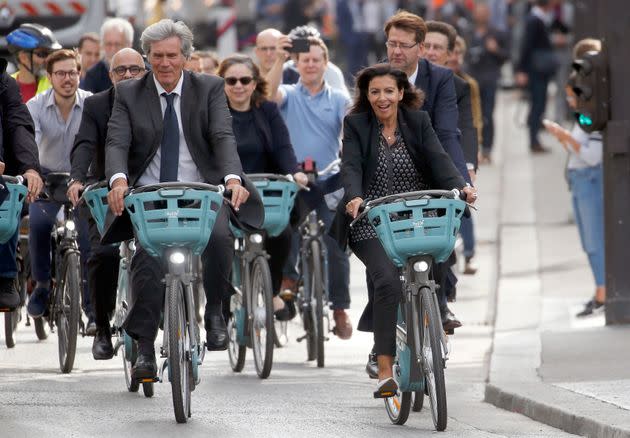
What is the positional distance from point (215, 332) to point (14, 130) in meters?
1.67

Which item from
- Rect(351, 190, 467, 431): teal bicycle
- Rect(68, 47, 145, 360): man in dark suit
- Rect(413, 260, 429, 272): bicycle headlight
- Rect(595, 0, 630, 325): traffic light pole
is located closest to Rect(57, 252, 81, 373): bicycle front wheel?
Rect(68, 47, 145, 360): man in dark suit

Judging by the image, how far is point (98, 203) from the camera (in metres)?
10.3

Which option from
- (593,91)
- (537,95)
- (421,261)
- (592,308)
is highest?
(593,91)

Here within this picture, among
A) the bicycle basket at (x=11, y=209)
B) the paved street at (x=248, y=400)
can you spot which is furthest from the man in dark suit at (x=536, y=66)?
the bicycle basket at (x=11, y=209)

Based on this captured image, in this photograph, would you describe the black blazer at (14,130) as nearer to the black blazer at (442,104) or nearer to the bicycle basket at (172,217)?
the bicycle basket at (172,217)

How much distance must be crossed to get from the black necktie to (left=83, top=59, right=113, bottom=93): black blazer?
11.2ft

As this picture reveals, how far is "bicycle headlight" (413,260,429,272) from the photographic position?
31.0ft

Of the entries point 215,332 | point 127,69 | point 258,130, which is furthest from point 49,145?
point 215,332

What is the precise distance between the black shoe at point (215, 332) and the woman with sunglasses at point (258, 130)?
2229 millimetres

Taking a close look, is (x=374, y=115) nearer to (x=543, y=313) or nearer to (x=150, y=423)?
(x=150, y=423)

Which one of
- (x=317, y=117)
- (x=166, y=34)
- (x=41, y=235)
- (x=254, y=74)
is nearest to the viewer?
(x=166, y=34)

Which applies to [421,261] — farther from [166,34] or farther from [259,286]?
[259,286]

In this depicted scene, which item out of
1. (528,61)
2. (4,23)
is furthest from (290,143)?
(528,61)

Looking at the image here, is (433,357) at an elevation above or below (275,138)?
below
